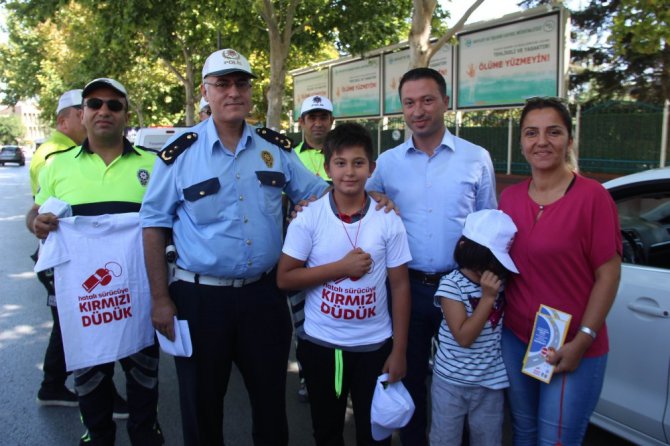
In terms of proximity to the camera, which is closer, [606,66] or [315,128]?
[315,128]

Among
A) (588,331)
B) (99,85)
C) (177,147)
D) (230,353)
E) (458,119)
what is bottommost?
(230,353)

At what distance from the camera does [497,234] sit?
6.89 ft

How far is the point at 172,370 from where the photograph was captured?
4.45 metres

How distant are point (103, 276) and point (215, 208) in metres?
0.78

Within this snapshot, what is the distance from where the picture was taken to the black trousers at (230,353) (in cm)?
248

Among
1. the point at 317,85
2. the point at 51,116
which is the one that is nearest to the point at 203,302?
the point at 317,85

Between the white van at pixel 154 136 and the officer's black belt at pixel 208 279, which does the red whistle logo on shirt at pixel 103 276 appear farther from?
the white van at pixel 154 136

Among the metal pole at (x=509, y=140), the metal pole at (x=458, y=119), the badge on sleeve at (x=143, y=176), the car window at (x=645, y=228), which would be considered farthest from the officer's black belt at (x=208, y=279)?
the metal pole at (x=458, y=119)

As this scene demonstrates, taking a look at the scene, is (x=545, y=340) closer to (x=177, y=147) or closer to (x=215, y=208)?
(x=215, y=208)

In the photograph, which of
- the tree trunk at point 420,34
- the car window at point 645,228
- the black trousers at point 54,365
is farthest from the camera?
the tree trunk at point 420,34

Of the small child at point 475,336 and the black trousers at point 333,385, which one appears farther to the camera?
the black trousers at point 333,385

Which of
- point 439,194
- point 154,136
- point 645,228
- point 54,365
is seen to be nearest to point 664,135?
point 645,228

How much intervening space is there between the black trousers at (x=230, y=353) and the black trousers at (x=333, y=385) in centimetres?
22

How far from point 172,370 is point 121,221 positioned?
2.14 metres
